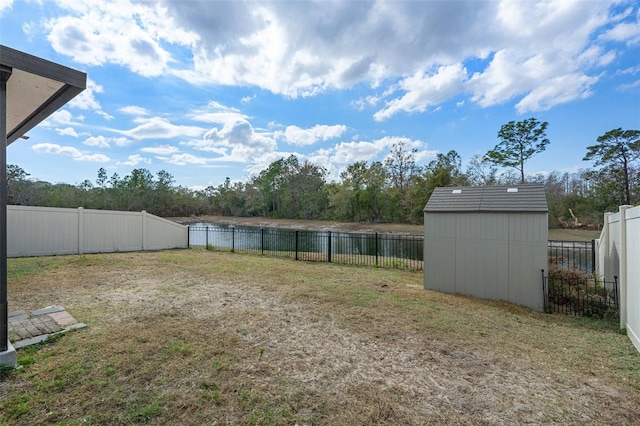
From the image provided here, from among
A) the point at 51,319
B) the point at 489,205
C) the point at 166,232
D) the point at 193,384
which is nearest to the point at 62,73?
the point at 51,319

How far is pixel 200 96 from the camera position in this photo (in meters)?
9.84

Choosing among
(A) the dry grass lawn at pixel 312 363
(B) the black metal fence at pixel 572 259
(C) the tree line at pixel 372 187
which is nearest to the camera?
(A) the dry grass lawn at pixel 312 363

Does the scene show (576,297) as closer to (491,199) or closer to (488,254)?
(488,254)

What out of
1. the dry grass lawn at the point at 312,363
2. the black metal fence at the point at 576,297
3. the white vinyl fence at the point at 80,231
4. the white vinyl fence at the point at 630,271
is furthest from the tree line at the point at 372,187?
the white vinyl fence at the point at 630,271

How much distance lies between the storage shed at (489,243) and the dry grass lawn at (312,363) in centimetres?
44

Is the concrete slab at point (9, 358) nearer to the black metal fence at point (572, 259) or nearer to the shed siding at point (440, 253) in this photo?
the shed siding at point (440, 253)

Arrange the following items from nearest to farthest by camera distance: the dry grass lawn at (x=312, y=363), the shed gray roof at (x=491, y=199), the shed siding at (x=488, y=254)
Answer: the dry grass lawn at (x=312, y=363), the shed siding at (x=488, y=254), the shed gray roof at (x=491, y=199)

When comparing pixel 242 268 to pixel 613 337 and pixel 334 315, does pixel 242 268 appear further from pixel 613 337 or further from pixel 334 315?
pixel 613 337


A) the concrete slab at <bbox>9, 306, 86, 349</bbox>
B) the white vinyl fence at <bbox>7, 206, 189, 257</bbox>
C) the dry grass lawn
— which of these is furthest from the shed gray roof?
the white vinyl fence at <bbox>7, 206, 189, 257</bbox>

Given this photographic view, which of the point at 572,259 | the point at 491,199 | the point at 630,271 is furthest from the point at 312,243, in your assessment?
the point at 630,271

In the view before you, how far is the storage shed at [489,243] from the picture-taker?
457cm

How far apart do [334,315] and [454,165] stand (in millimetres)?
29610

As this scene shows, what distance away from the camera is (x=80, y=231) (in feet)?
28.9

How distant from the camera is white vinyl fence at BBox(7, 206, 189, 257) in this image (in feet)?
25.8
